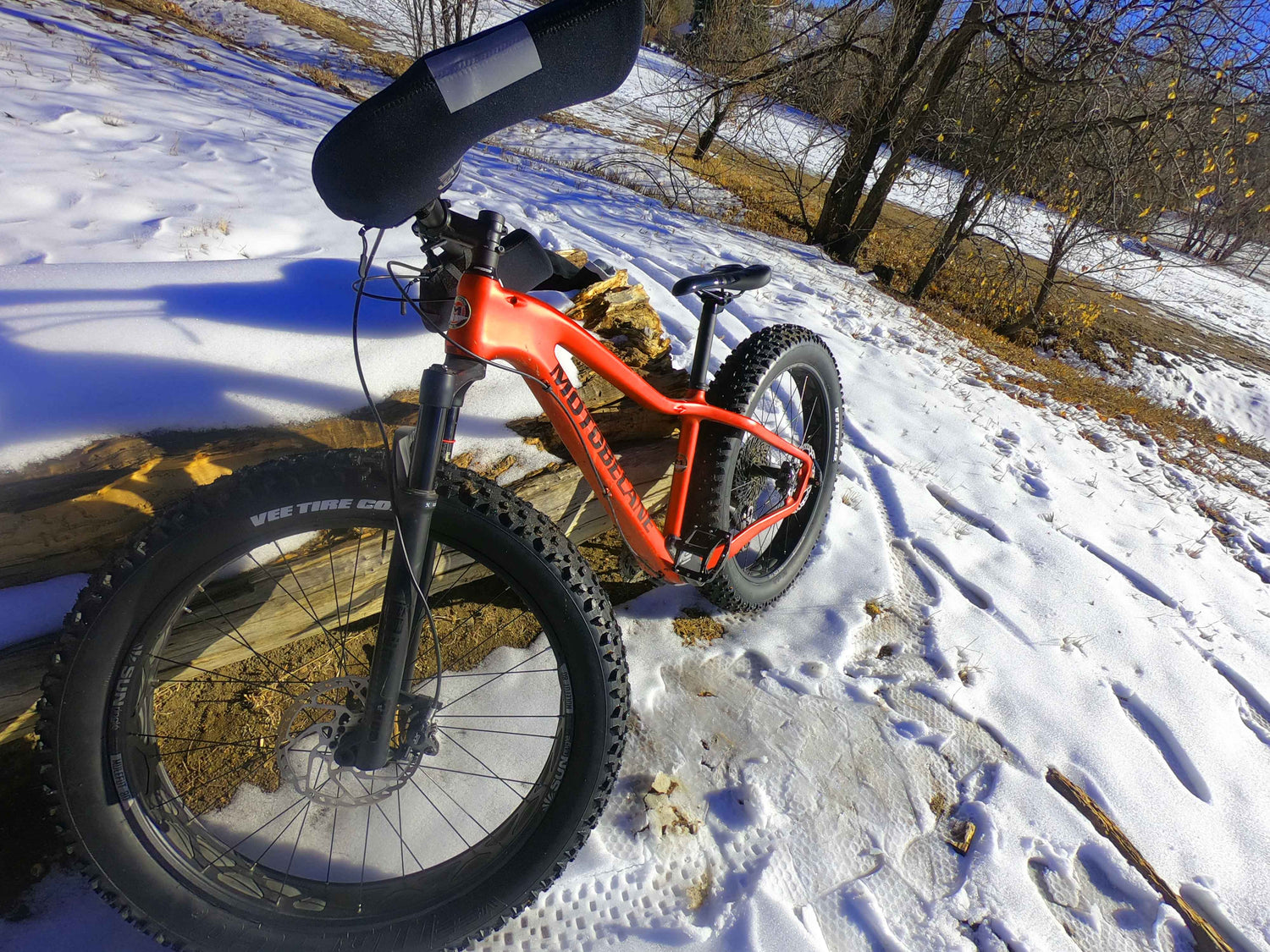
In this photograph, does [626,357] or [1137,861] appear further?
[626,357]

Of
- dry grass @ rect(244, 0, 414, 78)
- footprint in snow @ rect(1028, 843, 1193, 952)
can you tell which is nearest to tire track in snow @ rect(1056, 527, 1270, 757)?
footprint in snow @ rect(1028, 843, 1193, 952)

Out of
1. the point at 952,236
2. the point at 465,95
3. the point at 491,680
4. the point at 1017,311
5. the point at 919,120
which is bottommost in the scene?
the point at 491,680

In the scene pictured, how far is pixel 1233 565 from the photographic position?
3.56 meters

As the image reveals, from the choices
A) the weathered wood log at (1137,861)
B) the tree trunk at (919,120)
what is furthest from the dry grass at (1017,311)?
the weathered wood log at (1137,861)

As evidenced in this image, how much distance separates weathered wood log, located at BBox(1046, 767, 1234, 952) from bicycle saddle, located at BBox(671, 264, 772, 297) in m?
1.88

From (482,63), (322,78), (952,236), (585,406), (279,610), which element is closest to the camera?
(482,63)

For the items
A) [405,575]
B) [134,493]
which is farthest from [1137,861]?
[134,493]

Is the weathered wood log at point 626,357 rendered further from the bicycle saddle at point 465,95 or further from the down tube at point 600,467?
the bicycle saddle at point 465,95

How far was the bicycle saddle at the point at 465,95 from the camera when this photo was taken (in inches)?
35.7

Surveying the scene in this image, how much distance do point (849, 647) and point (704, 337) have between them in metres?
1.31

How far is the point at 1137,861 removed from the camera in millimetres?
1897

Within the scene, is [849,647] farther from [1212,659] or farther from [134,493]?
[134,493]

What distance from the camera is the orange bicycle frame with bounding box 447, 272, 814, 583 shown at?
1298mm

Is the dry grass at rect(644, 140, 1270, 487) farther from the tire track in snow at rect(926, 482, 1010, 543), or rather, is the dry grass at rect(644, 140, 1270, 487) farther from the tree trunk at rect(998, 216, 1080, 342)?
the tire track in snow at rect(926, 482, 1010, 543)
